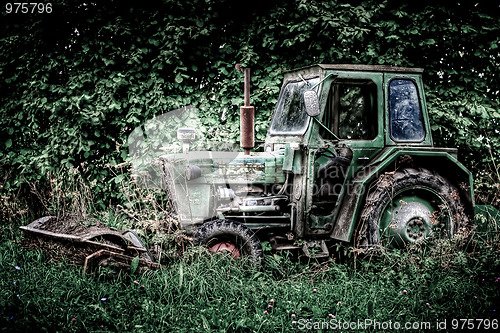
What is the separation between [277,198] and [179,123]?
7.63 ft

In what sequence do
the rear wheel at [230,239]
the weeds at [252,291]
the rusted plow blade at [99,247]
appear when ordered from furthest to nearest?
the rear wheel at [230,239]
the rusted plow blade at [99,247]
the weeds at [252,291]

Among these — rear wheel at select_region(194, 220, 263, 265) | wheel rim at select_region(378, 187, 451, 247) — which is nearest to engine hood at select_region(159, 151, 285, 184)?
rear wheel at select_region(194, 220, 263, 265)

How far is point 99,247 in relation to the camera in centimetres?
360

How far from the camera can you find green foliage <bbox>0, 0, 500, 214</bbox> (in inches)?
233

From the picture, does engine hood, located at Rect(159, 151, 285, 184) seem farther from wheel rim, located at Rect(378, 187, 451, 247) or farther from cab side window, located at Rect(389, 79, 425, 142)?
cab side window, located at Rect(389, 79, 425, 142)

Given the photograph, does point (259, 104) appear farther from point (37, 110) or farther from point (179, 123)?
point (37, 110)

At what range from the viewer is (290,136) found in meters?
4.54

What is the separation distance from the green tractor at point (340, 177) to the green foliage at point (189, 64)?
1.64m

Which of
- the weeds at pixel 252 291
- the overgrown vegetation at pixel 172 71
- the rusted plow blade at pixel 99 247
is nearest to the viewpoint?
the weeds at pixel 252 291

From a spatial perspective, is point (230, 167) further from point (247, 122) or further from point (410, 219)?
point (410, 219)

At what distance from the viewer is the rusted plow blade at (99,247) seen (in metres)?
3.56

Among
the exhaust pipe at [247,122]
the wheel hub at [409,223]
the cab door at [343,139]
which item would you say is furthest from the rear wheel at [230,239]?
the wheel hub at [409,223]

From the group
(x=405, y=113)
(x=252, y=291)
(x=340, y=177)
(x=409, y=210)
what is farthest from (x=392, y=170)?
(x=252, y=291)

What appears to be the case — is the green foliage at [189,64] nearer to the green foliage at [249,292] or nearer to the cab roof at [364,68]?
the cab roof at [364,68]
